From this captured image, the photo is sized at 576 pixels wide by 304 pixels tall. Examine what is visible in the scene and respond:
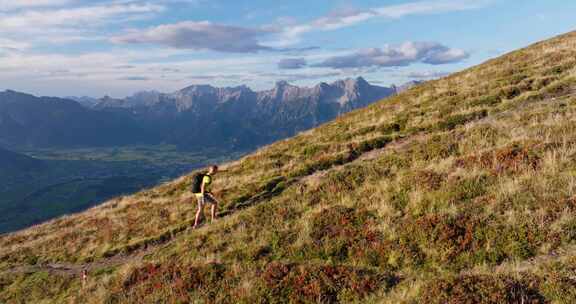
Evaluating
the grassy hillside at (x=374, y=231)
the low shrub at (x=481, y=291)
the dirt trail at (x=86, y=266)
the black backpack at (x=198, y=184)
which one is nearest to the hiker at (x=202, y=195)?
the black backpack at (x=198, y=184)

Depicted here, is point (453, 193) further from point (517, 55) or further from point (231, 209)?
point (517, 55)

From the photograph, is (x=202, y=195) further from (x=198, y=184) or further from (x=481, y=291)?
(x=481, y=291)

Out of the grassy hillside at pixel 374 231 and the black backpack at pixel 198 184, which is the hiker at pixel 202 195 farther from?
the grassy hillside at pixel 374 231

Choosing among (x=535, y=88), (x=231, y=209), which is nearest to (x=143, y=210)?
(x=231, y=209)

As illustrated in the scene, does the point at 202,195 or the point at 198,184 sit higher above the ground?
the point at 198,184

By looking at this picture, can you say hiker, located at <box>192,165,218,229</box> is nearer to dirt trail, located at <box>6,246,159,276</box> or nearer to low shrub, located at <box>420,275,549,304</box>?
dirt trail, located at <box>6,246,159,276</box>

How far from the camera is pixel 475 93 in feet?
93.0

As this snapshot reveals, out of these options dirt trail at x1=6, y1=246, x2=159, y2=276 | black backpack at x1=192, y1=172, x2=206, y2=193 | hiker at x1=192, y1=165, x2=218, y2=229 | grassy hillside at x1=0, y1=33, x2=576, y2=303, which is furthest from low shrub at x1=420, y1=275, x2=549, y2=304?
black backpack at x1=192, y1=172, x2=206, y2=193

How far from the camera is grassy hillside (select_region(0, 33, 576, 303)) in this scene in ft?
32.0

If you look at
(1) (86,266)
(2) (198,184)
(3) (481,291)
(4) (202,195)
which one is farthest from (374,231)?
(1) (86,266)

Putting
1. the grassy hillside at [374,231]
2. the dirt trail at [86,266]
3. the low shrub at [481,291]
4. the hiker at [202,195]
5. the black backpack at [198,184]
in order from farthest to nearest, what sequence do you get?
the black backpack at [198,184] → the hiker at [202,195] → the dirt trail at [86,266] → the grassy hillside at [374,231] → the low shrub at [481,291]

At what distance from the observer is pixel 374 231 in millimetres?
12367

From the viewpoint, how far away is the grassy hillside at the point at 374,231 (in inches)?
384

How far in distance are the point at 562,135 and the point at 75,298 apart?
1883 centimetres
